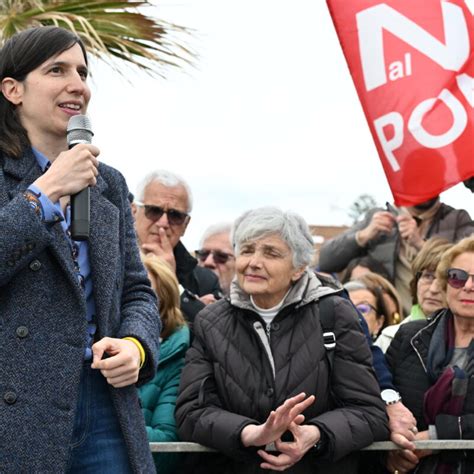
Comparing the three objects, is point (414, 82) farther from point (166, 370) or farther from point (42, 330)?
point (42, 330)

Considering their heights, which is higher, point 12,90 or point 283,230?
point 12,90

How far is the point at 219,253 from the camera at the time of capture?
23.5 ft

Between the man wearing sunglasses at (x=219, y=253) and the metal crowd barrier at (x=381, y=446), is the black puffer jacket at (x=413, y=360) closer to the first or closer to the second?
the metal crowd barrier at (x=381, y=446)

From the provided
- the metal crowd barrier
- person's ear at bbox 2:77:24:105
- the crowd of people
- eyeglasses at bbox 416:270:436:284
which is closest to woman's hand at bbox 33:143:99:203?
the crowd of people

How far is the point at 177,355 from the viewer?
193 inches

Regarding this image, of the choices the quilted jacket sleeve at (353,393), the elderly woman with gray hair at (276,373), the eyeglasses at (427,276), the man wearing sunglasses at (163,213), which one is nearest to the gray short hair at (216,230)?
the man wearing sunglasses at (163,213)

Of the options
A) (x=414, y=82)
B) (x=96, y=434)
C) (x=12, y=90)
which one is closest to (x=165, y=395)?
(x=96, y=434)

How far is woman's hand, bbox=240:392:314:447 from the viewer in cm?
396

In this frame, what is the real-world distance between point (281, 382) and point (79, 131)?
182cm

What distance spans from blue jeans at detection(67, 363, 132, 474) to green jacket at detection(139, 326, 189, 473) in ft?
5.14

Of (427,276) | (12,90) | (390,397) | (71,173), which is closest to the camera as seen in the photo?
(71,173)

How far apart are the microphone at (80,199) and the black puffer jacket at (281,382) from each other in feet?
5.52

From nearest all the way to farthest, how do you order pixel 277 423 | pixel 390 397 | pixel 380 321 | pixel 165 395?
pixel 277 423 < pixel 390 397 < pixel 165 395 < pixel 380 321

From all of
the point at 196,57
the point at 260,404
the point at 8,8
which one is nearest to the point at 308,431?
the point at 260,404
